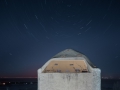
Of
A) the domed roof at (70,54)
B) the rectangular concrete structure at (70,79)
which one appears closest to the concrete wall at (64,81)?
the rectangular concrete structure at (70,79)

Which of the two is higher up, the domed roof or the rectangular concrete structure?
the domed roof

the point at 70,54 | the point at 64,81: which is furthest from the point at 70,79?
the point at 70,54

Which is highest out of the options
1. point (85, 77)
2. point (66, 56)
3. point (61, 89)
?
point (66, 56)

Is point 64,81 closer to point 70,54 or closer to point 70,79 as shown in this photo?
point 70,79

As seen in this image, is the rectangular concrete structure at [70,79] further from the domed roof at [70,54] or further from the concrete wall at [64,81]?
the domed roof at [70,54]

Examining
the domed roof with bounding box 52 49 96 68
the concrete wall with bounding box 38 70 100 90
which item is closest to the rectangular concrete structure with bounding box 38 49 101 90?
the concrete wall with bounding box 38 70 100 90

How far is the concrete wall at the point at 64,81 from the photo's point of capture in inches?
259

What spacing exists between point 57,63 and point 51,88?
117 centimetres

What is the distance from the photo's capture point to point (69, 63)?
758 cm

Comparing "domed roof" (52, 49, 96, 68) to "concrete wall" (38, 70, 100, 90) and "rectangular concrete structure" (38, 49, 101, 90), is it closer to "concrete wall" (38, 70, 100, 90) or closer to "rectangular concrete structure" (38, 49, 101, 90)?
"rectangular concrete structure" (38, 49, 101, 90)

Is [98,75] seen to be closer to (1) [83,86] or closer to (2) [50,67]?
(1) [83,86]

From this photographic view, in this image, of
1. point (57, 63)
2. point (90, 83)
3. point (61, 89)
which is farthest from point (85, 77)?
point (57, 63)

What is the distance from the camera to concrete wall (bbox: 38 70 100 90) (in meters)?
6.59

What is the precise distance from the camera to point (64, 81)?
6719mm
